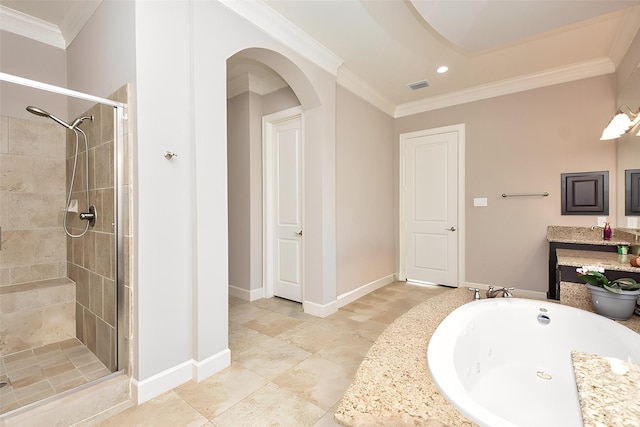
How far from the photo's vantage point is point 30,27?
237 centimetres

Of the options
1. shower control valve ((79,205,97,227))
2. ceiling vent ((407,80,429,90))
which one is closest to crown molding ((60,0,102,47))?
shower control valve ((79,205,97,227))

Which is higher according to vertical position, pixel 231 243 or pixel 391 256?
pixel 231 243

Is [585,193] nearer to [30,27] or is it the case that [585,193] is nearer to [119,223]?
[119,223]

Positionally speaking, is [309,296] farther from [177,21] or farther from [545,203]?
[545,203]

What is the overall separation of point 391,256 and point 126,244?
11.6ft

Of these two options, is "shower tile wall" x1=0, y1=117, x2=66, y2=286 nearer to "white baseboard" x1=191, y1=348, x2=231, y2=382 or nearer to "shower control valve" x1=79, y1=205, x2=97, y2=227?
"shower control valve" x1=79, y1=205, x2=97, y2=227

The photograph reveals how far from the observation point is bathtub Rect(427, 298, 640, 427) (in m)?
1.48

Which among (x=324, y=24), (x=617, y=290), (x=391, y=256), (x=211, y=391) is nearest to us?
(x=617, y=290)

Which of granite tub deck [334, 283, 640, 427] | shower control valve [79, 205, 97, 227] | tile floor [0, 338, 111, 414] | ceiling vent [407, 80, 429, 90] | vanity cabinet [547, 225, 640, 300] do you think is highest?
ceiling vent [407, 80, 429, 90]

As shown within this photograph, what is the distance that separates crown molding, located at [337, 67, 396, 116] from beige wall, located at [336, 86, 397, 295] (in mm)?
71

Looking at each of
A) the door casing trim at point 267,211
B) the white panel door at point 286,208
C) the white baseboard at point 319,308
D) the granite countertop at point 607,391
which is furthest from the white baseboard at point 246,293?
the granite countertop at point 607,391

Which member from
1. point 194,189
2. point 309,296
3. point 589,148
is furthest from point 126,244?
point 589,148

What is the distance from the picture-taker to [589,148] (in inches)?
125

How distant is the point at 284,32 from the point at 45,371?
9.78 feet
